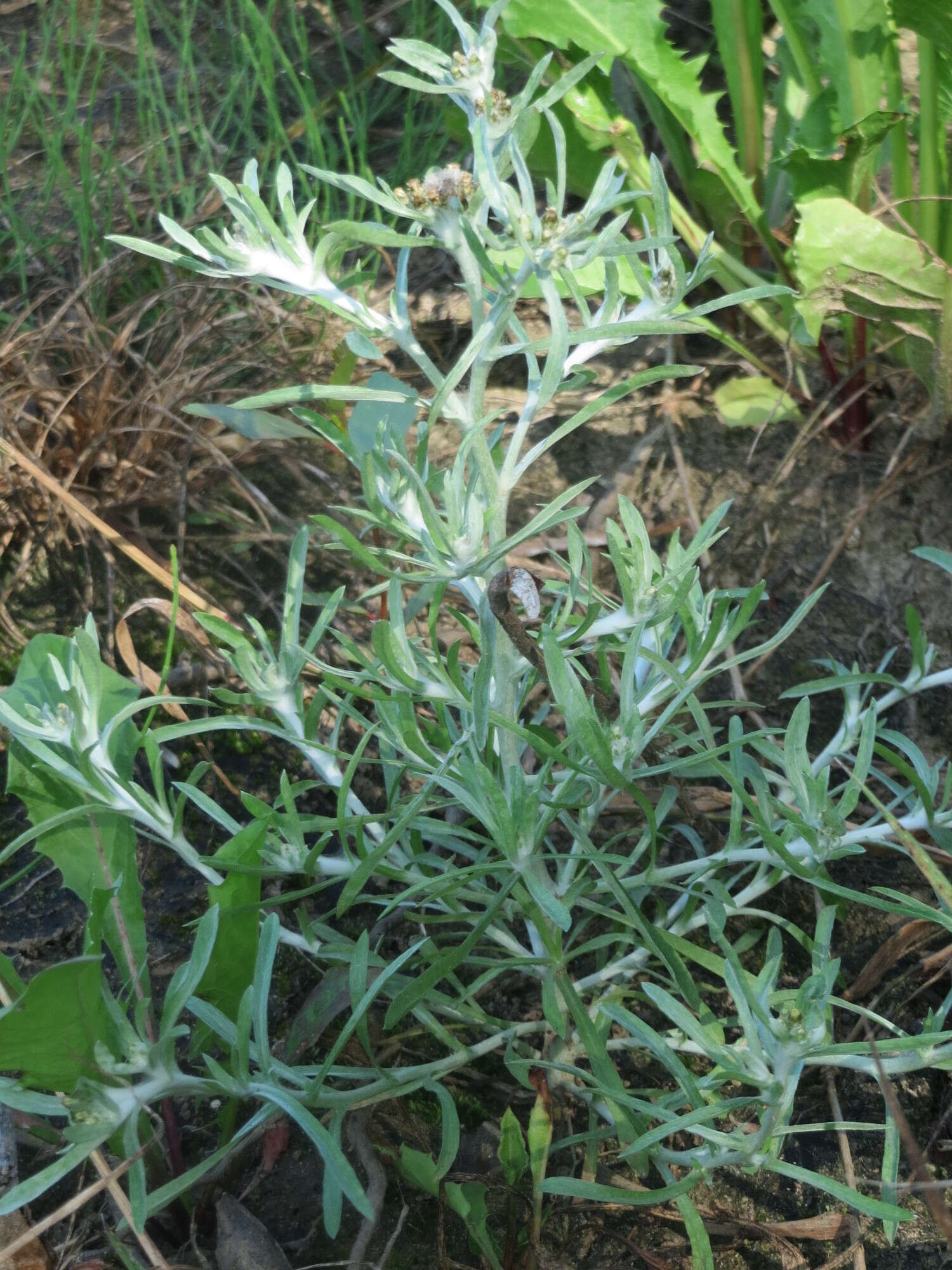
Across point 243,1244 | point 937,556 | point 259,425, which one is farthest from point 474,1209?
point 259,425

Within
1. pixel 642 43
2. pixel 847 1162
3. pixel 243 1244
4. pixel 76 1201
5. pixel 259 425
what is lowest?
pixel 847 1162

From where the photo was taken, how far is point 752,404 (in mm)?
1585

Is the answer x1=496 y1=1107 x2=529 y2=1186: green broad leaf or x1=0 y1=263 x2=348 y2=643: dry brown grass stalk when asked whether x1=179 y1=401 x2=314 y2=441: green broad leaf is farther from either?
x1=496 y1=1107 x2=529 y2=1186: green broad leaf

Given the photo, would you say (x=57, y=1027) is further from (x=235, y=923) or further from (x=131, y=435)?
(x=131, y=435)

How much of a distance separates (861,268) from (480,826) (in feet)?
2.89

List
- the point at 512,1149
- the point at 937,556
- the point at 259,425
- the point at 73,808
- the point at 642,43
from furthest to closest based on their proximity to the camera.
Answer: the point at 642,43 → the point at 259,425 → the point at 937,556 → the point at 73,808 → the point at 512,1149

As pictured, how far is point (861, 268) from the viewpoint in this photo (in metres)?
1.36

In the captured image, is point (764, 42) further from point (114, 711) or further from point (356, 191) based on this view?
point (114, 711)

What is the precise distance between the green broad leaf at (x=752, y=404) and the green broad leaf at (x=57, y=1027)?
1.22m

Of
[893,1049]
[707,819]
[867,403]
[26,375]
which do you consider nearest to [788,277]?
[867,403]

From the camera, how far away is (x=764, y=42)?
2.08 meters

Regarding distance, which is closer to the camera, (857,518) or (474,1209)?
(474,1209)

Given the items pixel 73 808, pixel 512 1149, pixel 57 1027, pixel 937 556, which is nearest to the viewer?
pixel 57 1027

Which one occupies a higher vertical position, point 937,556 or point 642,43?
point 642,43
